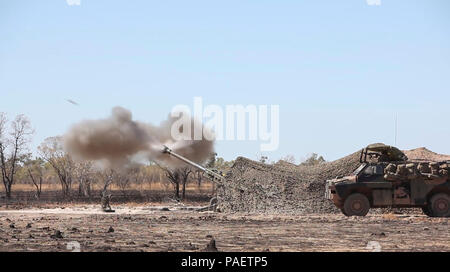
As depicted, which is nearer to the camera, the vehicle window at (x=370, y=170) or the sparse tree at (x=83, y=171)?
the vehicle window at (x=370, y=170)

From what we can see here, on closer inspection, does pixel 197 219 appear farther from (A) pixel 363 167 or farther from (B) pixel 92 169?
(B) pixel 92 169

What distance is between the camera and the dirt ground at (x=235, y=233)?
18.6m

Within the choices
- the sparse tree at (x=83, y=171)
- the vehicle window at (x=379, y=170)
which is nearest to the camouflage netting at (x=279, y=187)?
the vehicle window at (x=379, y=170)

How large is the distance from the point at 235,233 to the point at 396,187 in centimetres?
936

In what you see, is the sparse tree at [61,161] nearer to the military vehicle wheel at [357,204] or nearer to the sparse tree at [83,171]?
the sparse tree at [83,171]

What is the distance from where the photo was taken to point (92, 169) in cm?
6325

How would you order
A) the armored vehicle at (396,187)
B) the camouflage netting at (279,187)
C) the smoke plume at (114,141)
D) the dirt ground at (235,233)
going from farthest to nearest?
the smoke plume at (114,141), the camouflage netting at (279,187), the armored vehicle at (396,187), the dirt ground at (235,233)

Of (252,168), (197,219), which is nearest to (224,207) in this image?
(252,168)

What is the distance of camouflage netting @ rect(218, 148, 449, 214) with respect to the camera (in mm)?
33156

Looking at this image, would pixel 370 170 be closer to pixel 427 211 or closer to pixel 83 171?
→ pixel 427 211

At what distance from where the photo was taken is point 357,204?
29594mm

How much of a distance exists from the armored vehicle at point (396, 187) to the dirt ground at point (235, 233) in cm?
73

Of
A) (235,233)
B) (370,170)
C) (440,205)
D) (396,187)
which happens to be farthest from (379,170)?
(235,233)
